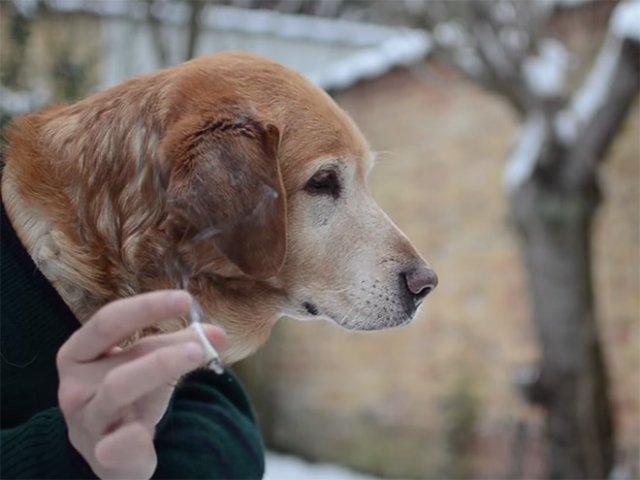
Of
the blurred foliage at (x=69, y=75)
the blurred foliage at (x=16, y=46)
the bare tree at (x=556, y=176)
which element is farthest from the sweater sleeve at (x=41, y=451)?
the bare tree at (x=556, y=176)

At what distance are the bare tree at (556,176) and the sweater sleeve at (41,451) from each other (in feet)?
12.5

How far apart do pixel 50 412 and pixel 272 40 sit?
14.1ft

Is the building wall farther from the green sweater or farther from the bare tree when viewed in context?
the green sweater

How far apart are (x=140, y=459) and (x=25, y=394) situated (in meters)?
0.50

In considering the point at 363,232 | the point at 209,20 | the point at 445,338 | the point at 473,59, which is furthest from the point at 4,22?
the point at 445,338

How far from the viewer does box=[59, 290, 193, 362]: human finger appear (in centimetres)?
87

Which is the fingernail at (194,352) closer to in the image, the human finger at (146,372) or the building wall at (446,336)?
the human finger at (146,372)

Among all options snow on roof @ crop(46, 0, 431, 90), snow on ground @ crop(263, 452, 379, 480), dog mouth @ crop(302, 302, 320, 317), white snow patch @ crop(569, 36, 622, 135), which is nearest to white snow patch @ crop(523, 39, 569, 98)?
white snow patch @ crop(569, 36, 622, 135)

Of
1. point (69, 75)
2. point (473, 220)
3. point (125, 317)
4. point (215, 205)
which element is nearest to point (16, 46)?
point (69, 75)

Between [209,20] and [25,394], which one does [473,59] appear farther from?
[25,394]

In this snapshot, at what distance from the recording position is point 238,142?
1346 mm

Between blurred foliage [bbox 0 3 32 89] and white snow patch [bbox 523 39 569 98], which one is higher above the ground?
blurred foliage [bbox 0 3 32 89]

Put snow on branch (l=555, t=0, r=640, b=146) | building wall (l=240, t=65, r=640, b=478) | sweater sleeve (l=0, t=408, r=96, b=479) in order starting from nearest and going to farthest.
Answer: sweater sleeve (l=0, t=408, r=96, b=479), snow on branch (l=555, t=0, r=640, b=146), building wall (l=240, t=65, r=640, b=478)

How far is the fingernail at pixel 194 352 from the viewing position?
0.86 m
